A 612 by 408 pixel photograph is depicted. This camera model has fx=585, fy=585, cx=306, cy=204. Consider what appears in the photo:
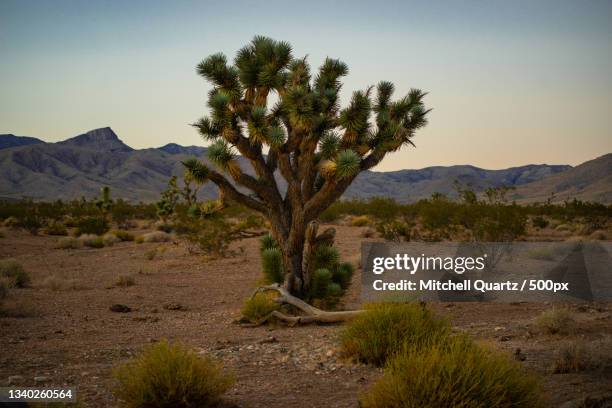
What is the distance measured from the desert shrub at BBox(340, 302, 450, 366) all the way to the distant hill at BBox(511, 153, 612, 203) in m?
120

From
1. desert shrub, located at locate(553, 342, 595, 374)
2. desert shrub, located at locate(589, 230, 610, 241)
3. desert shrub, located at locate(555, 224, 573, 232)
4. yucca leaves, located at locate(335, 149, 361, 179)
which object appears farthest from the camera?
desert shrub, located at locate(555, 224, 573, 232)

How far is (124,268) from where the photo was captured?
2002 centimetres

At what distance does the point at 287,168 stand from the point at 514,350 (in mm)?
5531

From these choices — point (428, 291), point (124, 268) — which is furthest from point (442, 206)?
point (124, 268)

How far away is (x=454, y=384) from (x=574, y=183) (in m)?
142

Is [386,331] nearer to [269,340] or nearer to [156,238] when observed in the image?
[269,340]

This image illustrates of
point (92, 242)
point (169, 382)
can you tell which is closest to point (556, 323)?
point (169, 382)

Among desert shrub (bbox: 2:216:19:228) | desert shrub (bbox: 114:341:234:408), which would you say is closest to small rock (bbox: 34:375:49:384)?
desert shrub (bbox: 114:341:234:408)

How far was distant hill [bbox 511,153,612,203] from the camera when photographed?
12144cm

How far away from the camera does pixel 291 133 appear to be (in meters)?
11.6

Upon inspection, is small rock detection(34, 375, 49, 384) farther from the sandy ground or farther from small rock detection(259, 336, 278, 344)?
small rock detection(259, 336, 278, 344)

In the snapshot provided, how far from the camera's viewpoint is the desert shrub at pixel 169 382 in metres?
5.46

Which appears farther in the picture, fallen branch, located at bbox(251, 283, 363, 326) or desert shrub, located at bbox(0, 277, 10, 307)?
desert shrub, located at bbox(0, 277, 10, 307)

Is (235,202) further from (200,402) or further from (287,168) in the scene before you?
(200,402)
